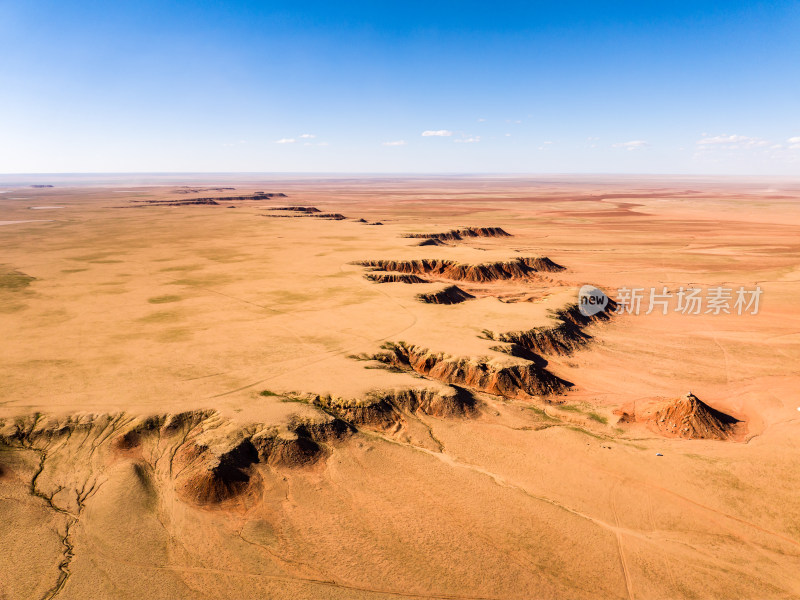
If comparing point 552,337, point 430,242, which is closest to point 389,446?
point 552,337

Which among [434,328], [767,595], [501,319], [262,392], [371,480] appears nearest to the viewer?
[767,595]

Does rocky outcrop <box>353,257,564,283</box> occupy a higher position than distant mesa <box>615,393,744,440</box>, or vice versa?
rocky outcrop <box>353,257,564,283</box>

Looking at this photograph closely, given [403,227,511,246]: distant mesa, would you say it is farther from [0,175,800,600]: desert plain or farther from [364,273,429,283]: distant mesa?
[0,175,800,600]: desert plain

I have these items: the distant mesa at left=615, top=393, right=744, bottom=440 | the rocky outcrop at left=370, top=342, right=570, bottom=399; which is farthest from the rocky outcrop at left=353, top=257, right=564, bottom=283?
the distant mesa at left=615, top=393, right=744, bottom=440

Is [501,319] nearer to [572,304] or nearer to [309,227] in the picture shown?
[572,304]

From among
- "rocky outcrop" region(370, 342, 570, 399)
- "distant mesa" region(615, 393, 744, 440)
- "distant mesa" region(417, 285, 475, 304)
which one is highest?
"distant mesa" region(417, 285, 475, 304)

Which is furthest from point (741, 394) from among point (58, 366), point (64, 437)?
point (58, 366)

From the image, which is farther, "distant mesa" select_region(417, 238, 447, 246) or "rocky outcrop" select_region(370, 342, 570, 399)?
"distant mesa" select_region(417, 238, 447, 246)

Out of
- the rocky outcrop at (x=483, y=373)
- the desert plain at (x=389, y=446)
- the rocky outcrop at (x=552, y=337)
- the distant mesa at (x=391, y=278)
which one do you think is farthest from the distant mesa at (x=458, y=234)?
the rocky outcrop at (x=483, y=373)
